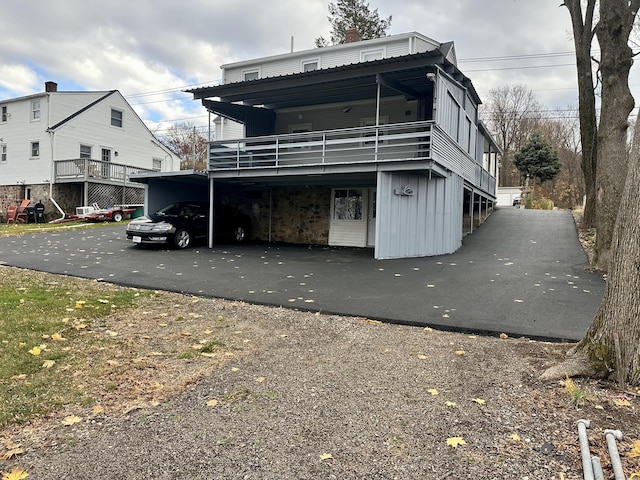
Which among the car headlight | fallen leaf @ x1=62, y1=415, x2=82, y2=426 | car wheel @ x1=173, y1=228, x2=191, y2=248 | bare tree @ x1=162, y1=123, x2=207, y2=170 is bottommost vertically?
fallen leaf @ x1=62, y1=415, x2=82, y2=426

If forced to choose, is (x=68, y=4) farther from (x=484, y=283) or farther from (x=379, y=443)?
(x=379, y=443)

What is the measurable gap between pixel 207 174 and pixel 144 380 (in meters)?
12.1

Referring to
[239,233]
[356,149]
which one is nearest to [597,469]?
[356,149]

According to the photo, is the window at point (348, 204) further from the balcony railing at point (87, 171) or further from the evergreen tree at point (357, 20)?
the evergreen tree at point (357, 20)

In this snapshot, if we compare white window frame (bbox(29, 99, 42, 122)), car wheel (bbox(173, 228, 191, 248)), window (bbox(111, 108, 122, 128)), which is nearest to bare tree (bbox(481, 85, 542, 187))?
window (bbox(111, 108, 122, 128))

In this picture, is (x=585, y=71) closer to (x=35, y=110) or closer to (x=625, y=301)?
(x=625, y=301)

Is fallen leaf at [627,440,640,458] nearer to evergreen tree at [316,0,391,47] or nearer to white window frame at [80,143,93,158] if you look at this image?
white window frame at [80,143,93,158]

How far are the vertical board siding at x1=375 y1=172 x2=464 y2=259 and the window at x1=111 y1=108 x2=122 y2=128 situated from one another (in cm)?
2419

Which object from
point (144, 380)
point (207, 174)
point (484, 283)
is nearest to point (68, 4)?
point (207, 174)

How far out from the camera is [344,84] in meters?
13.3

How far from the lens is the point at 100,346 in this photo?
4.47 m

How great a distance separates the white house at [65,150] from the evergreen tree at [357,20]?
55.8ft

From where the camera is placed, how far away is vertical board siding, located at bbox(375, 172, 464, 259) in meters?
11.5

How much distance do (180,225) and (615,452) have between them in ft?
43.1
